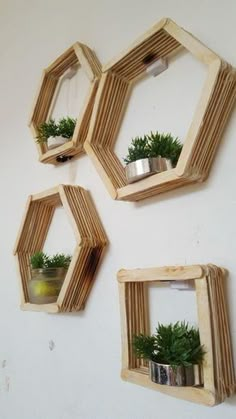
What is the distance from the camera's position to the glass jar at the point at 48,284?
79cm

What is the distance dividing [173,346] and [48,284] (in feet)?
1.18

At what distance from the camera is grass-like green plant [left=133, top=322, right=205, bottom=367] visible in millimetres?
523

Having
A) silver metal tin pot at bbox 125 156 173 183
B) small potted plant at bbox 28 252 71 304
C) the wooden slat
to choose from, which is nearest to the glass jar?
small potted plant at bbox 28 252 71 304

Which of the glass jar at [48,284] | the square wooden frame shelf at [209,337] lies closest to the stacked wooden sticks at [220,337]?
the square wooden frame shelf at [209,337]

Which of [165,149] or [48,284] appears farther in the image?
[48,284]

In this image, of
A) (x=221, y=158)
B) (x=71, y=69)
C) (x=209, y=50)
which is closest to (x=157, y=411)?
(x=221, y=158)

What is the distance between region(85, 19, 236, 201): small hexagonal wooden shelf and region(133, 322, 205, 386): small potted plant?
25 cm

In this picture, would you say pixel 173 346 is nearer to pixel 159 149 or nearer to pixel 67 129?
pixel 159 149

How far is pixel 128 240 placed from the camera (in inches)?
28.5

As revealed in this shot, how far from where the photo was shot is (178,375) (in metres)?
0.52

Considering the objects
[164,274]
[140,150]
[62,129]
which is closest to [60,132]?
[62,129]

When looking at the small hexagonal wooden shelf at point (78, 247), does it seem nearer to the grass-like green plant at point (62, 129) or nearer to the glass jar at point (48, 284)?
the glass jar at point (48, 284)

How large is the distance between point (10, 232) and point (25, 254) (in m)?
0.19

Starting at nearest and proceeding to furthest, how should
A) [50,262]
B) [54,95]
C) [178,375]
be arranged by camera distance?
[178,375], [50,262], [54,95]
